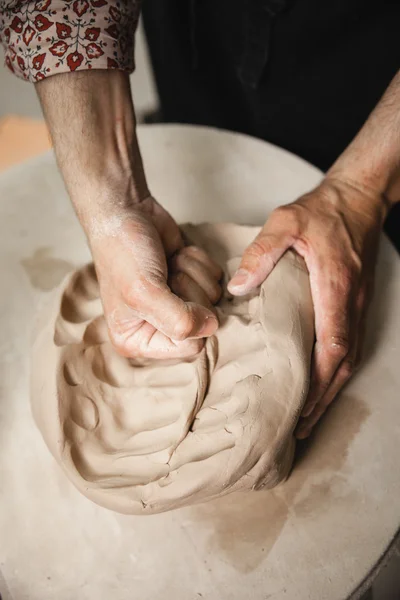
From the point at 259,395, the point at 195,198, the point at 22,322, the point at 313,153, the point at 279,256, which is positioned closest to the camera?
the point at 259,395

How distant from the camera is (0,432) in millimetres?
1128

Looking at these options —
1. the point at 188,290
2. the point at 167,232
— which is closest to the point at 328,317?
the point at 188,290

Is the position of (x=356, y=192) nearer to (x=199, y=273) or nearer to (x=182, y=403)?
(x=199, y=273)

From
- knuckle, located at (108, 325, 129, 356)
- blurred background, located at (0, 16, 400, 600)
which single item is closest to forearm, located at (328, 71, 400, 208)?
knuckle, located at (108, 325, 129, 356)

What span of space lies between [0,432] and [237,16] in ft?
3.68

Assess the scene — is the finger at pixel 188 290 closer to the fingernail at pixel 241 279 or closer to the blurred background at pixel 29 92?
the fingernail at pixel 241 279

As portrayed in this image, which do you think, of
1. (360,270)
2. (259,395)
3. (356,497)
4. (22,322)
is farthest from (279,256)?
(22,322)

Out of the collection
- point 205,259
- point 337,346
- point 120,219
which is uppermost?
point 120,219

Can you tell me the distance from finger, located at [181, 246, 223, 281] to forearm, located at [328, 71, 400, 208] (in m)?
0.32

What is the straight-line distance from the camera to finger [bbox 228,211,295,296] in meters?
1.01

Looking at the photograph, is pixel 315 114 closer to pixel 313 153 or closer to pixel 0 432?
pixel 313 153

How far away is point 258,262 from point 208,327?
0.16 m

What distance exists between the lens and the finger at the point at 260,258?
1013 mm

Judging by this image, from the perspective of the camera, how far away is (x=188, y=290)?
1.04 metres
